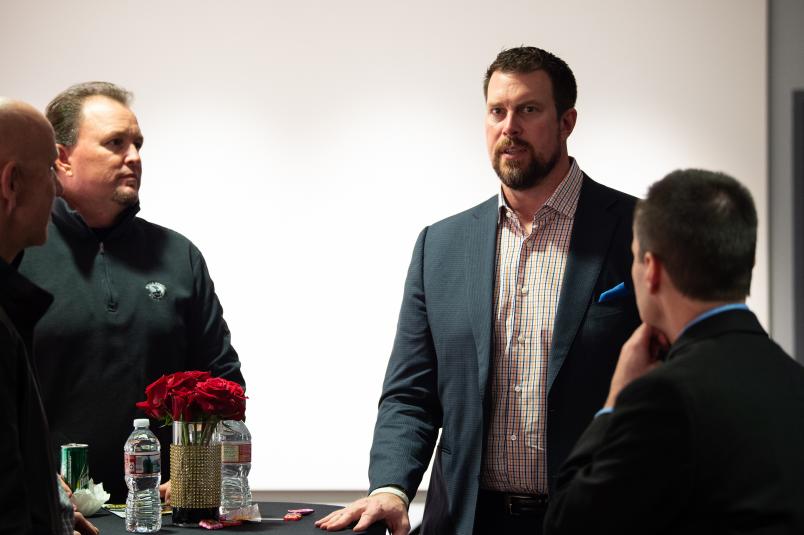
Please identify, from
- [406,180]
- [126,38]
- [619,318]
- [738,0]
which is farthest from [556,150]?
[126,38]

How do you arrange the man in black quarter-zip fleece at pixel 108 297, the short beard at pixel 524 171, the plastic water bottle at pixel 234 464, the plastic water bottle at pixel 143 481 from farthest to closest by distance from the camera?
the man in black quarter-zip fleece at pixel 108 297
the short beard at pixel 524 171
the plastic water bottle at pixel 234 464
the plastic water bottle at pixel 143 481

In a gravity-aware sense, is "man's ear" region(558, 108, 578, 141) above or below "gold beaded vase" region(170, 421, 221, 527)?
above

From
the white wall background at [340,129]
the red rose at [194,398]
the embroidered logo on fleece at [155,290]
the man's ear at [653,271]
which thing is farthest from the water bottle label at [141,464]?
the white wall background at [340,129]

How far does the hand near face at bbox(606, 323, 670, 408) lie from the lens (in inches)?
70.3

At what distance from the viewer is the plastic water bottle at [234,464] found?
2.38 m

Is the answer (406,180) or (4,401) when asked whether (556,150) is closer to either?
(4,401)

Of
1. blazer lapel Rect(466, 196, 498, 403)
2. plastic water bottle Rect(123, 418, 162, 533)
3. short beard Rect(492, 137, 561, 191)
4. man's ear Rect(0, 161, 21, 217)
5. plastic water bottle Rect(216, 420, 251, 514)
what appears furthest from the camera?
short beard Rect(492, 137, 561, 191)

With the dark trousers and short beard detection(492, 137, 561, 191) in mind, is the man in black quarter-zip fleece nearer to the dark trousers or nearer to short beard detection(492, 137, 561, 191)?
the dark trousers

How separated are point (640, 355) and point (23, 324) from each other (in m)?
1.10

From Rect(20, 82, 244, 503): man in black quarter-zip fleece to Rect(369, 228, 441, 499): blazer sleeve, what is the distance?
63cm

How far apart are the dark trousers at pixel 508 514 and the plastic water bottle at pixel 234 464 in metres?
0.58

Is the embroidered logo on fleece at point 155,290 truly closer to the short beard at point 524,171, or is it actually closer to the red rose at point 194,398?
the red rose at point 194,398

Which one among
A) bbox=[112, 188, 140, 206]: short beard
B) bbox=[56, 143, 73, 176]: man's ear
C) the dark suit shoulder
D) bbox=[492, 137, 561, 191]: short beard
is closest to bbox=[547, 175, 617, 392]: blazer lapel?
the dark suit shoulder

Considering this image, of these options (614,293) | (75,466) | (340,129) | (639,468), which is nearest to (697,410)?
(639,468)
